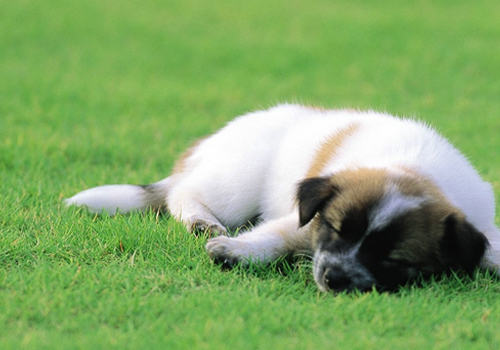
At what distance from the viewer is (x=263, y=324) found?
11.7ft

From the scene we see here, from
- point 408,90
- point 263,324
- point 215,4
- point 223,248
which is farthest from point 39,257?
point 215,4

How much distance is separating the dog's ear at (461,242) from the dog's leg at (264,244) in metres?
0.80

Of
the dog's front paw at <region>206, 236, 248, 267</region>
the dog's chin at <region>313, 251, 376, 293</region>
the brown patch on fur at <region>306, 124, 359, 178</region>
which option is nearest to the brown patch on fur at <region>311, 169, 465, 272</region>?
the dog's chin at <region>313, 251, 376, 293</region>

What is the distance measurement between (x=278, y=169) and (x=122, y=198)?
43.9 inches

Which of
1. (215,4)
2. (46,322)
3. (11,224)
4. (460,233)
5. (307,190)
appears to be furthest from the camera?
(215,4)

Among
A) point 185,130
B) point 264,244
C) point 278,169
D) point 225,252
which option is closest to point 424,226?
point 264,244

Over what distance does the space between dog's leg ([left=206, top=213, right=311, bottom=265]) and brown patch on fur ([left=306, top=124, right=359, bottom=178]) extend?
A: 0.52 metres

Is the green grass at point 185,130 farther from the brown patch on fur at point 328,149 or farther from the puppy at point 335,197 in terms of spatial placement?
the brown patch on fur at point 328,149

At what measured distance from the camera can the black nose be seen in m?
3.92

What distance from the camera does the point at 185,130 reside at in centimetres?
890

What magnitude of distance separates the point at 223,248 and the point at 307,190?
568 millimetres

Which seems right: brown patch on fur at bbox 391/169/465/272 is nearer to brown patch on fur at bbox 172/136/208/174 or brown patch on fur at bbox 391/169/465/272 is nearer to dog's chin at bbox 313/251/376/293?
dog's chin at bbox 313/251/376/293

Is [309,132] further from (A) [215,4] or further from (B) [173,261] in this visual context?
(A) [215,4]

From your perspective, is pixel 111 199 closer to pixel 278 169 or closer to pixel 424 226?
pixel 278 169
